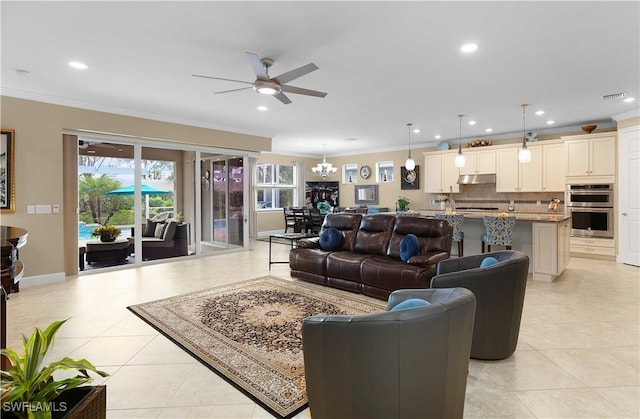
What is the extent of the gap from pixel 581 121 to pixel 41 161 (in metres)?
9.40

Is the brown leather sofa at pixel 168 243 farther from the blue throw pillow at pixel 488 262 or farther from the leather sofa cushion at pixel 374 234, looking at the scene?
the blue throw pillow at pixel 488 262

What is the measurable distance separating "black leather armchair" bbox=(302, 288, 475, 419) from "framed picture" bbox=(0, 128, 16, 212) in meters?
5.06

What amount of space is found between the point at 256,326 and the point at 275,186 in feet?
25.6

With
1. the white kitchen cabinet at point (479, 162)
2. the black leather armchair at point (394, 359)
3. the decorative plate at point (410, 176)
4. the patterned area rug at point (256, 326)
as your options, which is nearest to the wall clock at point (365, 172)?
the decorative plate at point (410, 176)

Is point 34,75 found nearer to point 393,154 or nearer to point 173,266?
point 173,266

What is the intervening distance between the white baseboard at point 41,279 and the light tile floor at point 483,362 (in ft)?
0.47

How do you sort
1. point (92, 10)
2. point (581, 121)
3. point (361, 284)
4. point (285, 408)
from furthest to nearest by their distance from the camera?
point (581, 121) → point (361, 284) → point (92, 10) → point (285, 408)

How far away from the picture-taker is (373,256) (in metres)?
4.51

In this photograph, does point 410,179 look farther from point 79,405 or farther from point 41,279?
point 79,405

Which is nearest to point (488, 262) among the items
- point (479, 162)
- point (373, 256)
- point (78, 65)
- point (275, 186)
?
point (373, 256)

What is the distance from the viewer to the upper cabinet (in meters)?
6.19

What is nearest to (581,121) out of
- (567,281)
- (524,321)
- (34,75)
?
(567,281)

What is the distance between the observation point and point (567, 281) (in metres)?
4.86

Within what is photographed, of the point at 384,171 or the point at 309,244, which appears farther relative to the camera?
the point at 384,171
